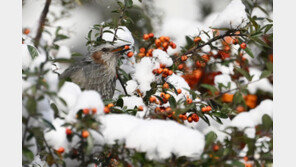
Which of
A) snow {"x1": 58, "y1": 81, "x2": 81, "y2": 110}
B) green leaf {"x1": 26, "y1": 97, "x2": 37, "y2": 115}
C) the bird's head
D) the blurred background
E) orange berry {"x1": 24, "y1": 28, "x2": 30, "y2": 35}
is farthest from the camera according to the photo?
the bird's head

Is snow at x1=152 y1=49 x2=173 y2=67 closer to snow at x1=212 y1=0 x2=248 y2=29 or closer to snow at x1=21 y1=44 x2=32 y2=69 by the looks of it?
snow at x1=212 y1=0 x2=248 y2=29

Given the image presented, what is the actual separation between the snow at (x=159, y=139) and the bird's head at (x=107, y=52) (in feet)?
3.35

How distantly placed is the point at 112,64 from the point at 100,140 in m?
1.29

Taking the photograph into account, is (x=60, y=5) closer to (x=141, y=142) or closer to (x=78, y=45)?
(x=78, y=45)

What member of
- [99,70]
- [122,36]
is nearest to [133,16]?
[99,70]

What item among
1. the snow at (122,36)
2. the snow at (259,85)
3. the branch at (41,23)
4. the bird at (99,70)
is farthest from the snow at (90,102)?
the snow at (259,85)

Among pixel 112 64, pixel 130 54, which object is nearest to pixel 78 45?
pixel 112 64

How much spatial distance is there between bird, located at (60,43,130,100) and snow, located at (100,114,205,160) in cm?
104

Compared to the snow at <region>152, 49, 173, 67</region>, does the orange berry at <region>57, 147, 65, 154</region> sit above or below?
below

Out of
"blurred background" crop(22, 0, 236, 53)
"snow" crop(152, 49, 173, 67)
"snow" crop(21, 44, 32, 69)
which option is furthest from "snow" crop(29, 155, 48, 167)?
"snow" crop(152, 49, 173, 67)

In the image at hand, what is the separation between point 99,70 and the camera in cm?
269

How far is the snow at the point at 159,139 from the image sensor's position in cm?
136

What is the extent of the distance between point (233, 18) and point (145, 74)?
24.4 inches

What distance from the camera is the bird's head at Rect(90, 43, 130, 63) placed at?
2490 millimetres
